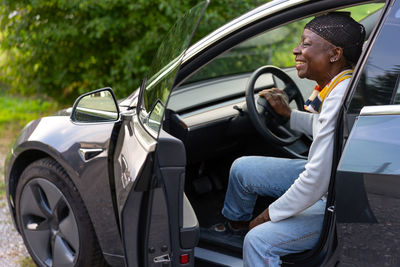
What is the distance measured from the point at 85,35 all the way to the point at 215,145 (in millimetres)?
2519

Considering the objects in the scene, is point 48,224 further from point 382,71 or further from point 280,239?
point 382,71

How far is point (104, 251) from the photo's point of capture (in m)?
2.48

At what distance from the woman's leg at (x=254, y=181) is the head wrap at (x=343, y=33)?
71cm

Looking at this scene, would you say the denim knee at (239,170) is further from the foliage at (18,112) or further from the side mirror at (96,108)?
the foliage at (18,112)

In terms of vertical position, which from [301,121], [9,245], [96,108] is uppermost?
[96,108]

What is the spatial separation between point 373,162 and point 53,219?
1724 millimetres

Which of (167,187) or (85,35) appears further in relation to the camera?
(85,35)

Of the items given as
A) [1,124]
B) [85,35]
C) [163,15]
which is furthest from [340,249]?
[1,124]

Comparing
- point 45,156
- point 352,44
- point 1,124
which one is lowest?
point 1,124

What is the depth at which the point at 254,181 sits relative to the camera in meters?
2.67

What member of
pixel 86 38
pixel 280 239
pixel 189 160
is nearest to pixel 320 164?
pixel 280 239

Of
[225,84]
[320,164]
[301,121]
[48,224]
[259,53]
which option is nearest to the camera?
[320,164]

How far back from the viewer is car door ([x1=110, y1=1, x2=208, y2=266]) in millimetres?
1990

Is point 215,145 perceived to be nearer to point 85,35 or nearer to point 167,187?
point 167,187
